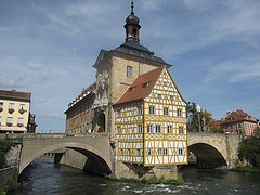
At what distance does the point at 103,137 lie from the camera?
2577 cm

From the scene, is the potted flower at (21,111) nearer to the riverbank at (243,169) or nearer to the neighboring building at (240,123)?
the riverbank at (243,169)

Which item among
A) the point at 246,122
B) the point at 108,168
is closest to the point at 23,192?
the point at 108,168

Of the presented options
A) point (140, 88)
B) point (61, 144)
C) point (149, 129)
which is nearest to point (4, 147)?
point (61, 144)

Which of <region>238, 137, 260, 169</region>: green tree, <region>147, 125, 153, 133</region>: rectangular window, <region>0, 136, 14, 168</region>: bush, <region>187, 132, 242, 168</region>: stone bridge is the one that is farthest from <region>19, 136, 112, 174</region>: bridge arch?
<region>238, 137, 260, 169</region>: green tree

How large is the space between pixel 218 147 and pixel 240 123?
102ft

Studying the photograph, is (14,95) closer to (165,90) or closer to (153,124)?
(153,124)

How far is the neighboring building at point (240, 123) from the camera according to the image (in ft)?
197

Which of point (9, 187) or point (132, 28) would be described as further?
point (132, 28)

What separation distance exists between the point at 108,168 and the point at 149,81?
11.2 m

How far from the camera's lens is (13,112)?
102 ft

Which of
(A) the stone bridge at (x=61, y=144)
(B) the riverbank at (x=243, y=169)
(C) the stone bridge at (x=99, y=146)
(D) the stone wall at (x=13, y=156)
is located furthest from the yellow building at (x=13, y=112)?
(B) the riverbank at (x=243, y=169)

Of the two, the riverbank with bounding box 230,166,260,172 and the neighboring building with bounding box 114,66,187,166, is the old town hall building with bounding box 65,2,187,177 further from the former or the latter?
the riverbank with bounding box 230,166,260,172

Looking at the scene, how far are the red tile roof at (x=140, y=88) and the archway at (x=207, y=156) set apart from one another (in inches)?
594

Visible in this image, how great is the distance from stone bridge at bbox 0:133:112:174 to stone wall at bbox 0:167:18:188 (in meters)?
1.03
